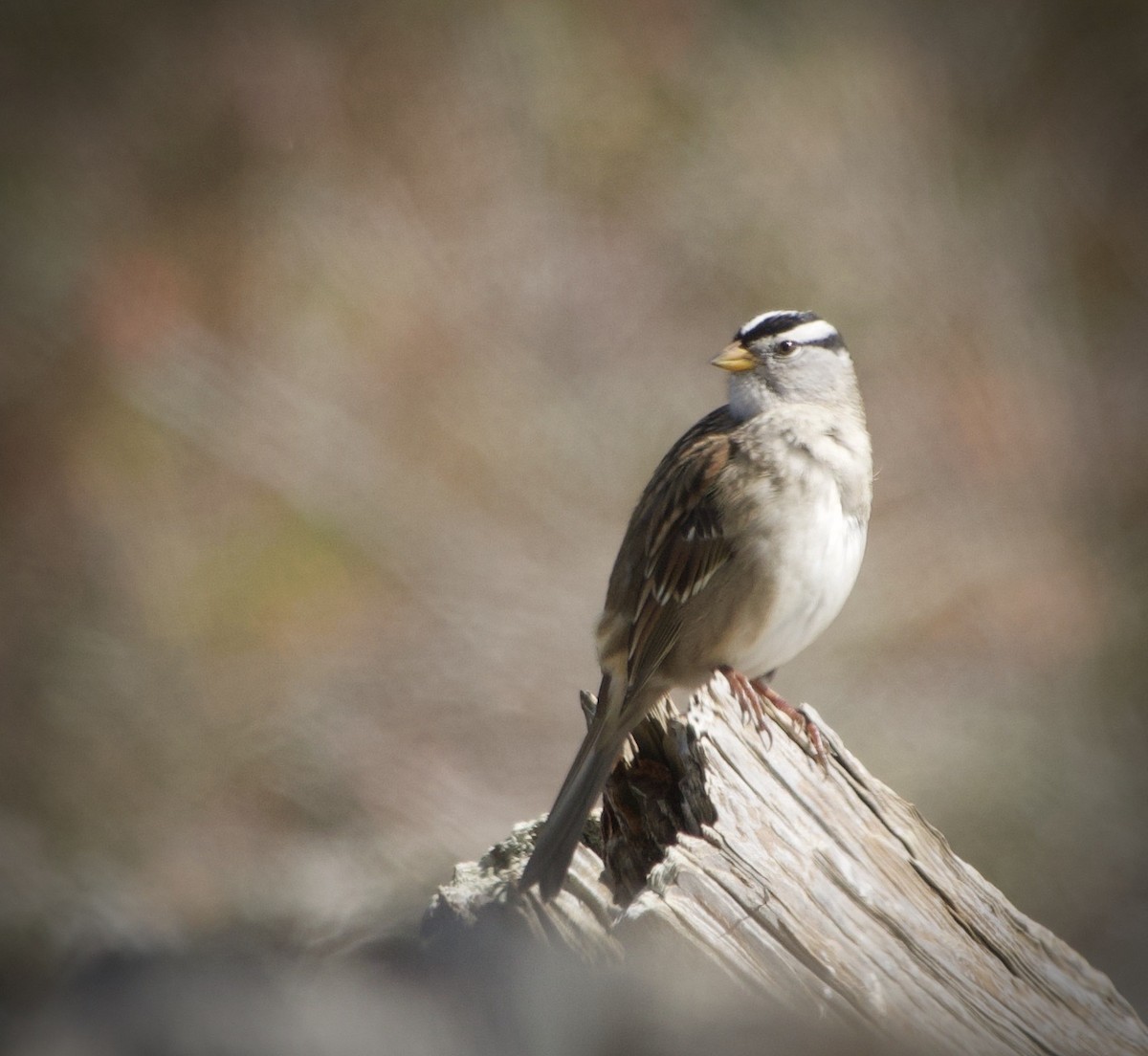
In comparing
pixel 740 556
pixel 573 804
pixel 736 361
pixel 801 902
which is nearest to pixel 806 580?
pixel 740 556

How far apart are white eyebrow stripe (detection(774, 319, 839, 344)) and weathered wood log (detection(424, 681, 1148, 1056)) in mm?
769

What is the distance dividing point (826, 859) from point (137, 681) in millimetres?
3773

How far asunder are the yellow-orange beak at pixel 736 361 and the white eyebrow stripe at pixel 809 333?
0.06 metres

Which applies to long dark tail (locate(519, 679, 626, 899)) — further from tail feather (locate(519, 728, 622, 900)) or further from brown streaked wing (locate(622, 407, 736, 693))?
brown streaked wing (locate(622, 407, 736, 693))

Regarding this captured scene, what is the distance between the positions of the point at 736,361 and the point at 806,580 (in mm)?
450

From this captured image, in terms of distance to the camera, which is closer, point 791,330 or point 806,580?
point 806,580

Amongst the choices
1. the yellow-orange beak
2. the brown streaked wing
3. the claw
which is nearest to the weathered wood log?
the claw

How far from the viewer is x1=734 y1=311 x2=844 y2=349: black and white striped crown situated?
8.84ft

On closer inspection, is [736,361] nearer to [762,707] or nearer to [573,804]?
[762,707]

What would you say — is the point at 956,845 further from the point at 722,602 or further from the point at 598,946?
the point at 598,946

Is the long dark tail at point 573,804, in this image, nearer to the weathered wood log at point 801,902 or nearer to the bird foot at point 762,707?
the weathered wood log at point 801,902

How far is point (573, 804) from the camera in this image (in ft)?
6.99

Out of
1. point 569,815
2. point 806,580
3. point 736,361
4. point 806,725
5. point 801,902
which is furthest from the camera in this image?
point 736,361

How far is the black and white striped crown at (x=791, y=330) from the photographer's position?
8.84 ft
